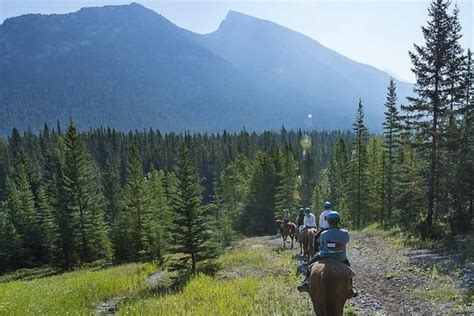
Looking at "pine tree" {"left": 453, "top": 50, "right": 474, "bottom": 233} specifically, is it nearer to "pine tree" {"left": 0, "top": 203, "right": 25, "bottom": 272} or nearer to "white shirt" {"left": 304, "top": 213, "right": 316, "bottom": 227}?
"white shirt" {"left": 304, "top": 213, "right": 316, "bottom": 227}

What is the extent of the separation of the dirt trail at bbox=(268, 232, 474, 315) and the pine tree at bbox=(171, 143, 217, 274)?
8969mm

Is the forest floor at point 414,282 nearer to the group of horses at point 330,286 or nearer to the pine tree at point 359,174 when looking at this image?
the group of horses at point 330,286

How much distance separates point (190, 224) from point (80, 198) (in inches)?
957

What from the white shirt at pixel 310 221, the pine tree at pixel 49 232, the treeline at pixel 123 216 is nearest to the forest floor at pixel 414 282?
the white shirt at pixel 310 221

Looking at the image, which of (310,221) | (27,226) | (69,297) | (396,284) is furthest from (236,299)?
(27,226)

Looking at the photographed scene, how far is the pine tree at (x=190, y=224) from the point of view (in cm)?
2406

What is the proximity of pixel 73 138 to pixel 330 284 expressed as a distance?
38952mm

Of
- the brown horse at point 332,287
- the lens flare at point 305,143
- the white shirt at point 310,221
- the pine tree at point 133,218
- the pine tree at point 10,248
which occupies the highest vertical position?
the lens flare at point 305,143

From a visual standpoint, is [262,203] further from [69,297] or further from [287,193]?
[69,297]

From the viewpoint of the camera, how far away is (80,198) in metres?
43.6

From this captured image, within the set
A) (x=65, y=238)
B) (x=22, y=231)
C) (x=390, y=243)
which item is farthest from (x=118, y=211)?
(x=390, y=243)

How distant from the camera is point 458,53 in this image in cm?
2706

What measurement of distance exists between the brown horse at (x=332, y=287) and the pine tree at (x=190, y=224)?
49.0ft

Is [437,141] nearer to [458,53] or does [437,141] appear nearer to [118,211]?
[458,53]
